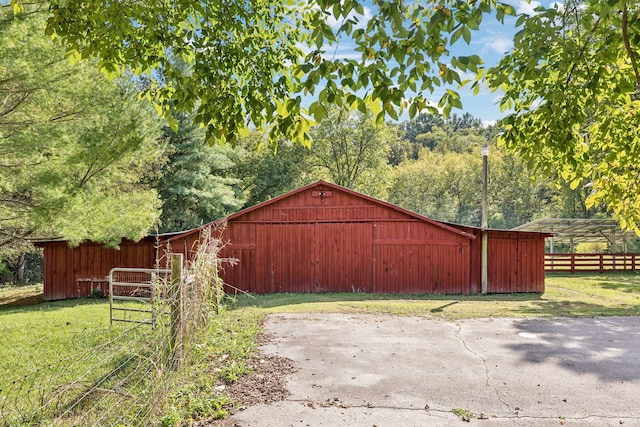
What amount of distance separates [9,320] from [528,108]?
10933 millimetres

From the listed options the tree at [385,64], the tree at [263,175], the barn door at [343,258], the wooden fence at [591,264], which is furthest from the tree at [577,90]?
the tree at [263,175]

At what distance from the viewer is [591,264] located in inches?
854

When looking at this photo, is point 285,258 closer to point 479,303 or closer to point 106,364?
point 479,303

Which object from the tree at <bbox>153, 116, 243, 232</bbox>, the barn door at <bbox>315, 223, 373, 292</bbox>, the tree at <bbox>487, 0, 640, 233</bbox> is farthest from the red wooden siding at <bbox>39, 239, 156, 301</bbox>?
the tree at <bbox>487, 0, 640, 233</bbox>

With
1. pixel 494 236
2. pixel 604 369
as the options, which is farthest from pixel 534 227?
pixel 604 369

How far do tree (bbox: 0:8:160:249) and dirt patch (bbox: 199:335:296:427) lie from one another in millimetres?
5756

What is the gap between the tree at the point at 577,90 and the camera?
295cm

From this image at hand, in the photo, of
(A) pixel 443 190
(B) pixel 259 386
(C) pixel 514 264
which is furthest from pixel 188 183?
(A) pixel 443 190

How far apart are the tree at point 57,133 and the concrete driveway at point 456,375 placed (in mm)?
4975

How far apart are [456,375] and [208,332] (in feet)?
11.0

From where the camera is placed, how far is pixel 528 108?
4.17m

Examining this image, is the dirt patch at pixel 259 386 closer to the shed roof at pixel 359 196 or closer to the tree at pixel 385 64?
the tree at pixel 385 64

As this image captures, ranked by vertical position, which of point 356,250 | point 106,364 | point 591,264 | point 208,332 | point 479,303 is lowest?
point 479,303

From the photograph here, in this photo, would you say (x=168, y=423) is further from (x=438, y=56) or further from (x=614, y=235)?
(x=614, y=235)
